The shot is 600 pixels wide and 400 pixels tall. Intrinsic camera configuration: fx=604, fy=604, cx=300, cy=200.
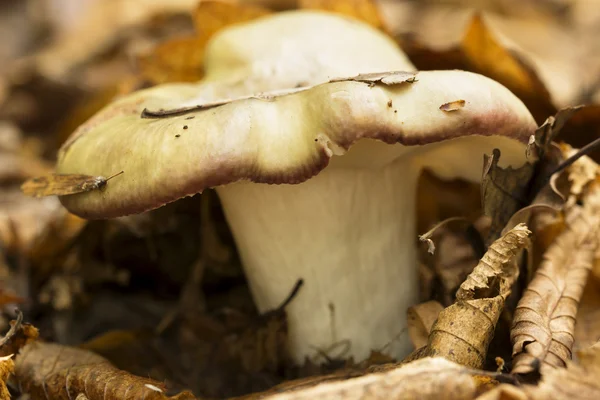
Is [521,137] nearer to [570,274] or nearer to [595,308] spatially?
[570,274]

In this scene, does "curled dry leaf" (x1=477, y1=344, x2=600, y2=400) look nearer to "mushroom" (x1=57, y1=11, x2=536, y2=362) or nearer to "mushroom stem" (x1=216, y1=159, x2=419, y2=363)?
"mushroom" (x1=57, y1=11, x2=536, y2=362)

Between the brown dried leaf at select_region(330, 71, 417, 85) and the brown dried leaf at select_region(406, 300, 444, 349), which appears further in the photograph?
the brown dried leaf at select_region(406, 300, 444, 349)

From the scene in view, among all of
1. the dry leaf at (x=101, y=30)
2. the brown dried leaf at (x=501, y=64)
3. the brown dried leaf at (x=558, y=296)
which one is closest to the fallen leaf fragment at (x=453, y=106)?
the brown dried leaf at (x=558, y=296)

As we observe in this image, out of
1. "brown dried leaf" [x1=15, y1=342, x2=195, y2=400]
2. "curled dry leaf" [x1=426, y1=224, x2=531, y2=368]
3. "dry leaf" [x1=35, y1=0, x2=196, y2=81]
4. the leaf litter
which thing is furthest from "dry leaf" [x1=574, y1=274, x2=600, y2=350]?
"dry leaf" [x1=35, y1=0, x2=196, y2=81]

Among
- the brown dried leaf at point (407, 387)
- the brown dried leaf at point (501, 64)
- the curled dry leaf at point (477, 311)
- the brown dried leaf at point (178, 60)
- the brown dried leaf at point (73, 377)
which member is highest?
the brown dried leaf at point (178, 60)

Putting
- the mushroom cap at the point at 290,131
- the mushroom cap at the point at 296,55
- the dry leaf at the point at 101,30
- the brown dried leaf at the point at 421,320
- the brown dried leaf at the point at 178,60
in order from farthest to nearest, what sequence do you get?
the dry leaf at the point at 101,30
the brown dried leaf at the point at 178,60
the mushroom cap at the point at 296,55
the brown dried leaf at the point at 421,320
the mushroom cap at the point at 290,131

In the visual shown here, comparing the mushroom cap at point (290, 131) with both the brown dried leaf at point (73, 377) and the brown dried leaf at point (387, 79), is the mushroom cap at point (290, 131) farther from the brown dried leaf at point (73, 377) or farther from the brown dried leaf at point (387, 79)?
the brown dried leaf at point (73, 377)

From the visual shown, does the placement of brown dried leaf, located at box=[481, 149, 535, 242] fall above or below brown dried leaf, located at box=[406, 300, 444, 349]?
above
